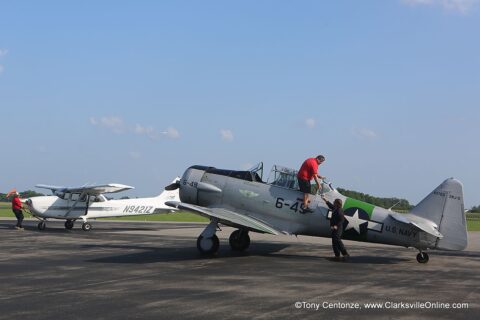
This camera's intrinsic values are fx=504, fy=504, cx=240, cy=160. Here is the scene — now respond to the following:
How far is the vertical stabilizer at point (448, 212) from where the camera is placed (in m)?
13.0

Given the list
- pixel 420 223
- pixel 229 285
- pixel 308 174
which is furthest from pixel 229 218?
pixel 420 223

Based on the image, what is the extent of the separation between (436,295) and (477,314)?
1.48 metres

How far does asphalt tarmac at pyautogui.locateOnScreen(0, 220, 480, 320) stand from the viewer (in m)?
6.93

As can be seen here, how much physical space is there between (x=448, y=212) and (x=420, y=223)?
2.53ft

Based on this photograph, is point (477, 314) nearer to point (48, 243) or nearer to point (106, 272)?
point (106, 272)

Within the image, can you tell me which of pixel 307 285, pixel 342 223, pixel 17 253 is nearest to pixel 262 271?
pixel 307 285

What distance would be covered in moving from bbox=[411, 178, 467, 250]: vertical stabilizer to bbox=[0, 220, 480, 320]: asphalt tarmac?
0.65m

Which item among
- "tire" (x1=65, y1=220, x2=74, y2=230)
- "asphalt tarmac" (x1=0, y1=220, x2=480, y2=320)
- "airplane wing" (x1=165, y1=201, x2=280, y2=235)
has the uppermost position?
"airplane wing" (x1=165, y1=201, x2=280, y2=235)

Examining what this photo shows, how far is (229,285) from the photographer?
9102 mm

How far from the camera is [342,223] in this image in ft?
43.8

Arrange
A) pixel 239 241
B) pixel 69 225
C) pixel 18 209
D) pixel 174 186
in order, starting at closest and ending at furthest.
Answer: pixel 239 241 < pixel 174 186 < pixel 18 209 < pixel 69 225

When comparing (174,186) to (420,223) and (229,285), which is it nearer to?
(420,223)

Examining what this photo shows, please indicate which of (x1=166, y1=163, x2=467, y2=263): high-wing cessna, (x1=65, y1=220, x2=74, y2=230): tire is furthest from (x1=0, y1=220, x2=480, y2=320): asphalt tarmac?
(x1=65, y1=220, x2=74, y2=230): tire

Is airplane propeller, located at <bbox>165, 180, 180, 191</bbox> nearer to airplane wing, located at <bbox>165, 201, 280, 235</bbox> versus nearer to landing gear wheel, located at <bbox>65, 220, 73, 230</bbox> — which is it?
airplane wing, located at <bbox>165, 201, 280, 235</bbox>
